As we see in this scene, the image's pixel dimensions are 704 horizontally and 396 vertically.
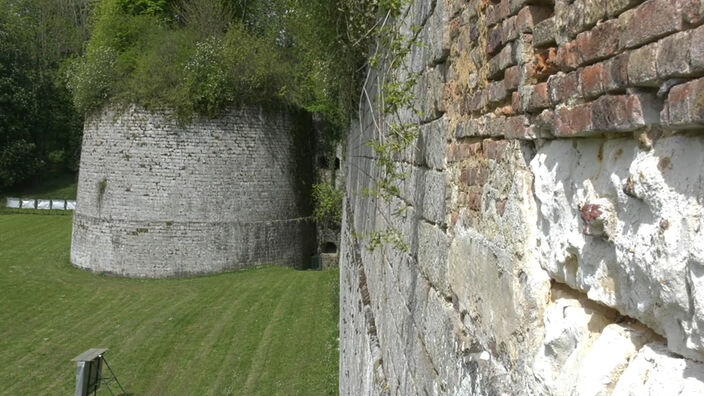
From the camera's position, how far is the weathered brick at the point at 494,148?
2.01 metres

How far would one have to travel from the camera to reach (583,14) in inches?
57.2

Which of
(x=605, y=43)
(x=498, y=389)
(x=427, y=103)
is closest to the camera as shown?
(x=605, y=43)

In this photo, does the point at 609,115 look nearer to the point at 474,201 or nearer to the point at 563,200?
the point at 563,200

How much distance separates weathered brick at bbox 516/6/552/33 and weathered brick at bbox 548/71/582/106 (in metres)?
0.23

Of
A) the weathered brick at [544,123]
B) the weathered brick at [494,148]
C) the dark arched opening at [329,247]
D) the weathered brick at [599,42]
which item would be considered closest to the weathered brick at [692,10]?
the weathered brick at [599,42]

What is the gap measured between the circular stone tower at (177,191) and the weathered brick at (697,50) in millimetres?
19464

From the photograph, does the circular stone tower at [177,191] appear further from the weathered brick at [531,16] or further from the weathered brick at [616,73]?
the weathered brick at [616,73]

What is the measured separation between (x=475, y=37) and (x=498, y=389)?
1.23 metres

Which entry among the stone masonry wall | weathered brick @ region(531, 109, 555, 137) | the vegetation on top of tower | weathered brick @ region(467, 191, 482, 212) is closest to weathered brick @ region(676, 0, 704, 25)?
the stone masonry wall

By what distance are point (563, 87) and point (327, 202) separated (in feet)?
34.1

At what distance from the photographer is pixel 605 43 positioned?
1345 mm

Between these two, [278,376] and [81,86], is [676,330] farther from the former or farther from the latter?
[81,86]

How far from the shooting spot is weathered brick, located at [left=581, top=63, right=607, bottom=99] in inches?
53.1

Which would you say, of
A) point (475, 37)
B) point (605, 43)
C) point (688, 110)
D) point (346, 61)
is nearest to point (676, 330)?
point (688, 110)
